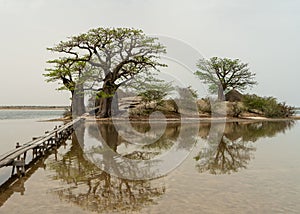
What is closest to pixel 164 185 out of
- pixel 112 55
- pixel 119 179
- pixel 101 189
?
→ pixel 119 179

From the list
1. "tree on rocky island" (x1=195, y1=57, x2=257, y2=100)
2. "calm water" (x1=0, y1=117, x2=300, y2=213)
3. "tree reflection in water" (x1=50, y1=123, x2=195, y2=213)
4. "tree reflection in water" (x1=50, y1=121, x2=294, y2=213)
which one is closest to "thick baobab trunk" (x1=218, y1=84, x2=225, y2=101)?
"tree on rocky island" (x1=195, y1=57, x2=257, y2=100)

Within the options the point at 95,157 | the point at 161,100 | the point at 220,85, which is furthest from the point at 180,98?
the point at 95,157

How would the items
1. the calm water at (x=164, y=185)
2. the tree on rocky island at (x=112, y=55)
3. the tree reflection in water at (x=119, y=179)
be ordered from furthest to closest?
1. the tree on rocky island at (x=112, y=55)
2. the tree reflection in water at (x=119, y=179)
3. the calm water at (x=164, y=185)

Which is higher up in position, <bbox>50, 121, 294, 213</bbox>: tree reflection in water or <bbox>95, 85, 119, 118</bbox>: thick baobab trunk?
<bbox>95, 85, 119, 118</bbox>: thick baobab trunk

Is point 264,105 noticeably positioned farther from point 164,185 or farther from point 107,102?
point 164,185

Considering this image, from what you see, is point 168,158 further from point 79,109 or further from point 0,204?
point 79,109

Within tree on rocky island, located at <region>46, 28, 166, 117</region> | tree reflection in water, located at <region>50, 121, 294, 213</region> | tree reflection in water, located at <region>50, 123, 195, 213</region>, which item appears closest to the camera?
tree reflection in water, located at <region>50, 123, 195, 213</region>

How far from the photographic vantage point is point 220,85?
45844 mm

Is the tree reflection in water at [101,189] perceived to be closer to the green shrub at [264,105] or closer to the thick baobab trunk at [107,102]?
the thick baobab trunk at [107,102]

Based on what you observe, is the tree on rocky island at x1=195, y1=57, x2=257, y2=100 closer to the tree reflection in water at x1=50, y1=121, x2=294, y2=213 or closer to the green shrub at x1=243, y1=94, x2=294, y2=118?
the green shrub at x1=243, y1=94, x2=294, y2=118

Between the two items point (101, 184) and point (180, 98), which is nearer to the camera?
point (101, 184)

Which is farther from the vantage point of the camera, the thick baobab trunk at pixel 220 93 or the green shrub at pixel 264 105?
the thick baobab trunk at pixel 220 93

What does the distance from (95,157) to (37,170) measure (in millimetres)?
2202

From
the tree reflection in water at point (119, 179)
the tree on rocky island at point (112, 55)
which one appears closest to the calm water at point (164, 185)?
the tree reflection in water at point (119, 179)
